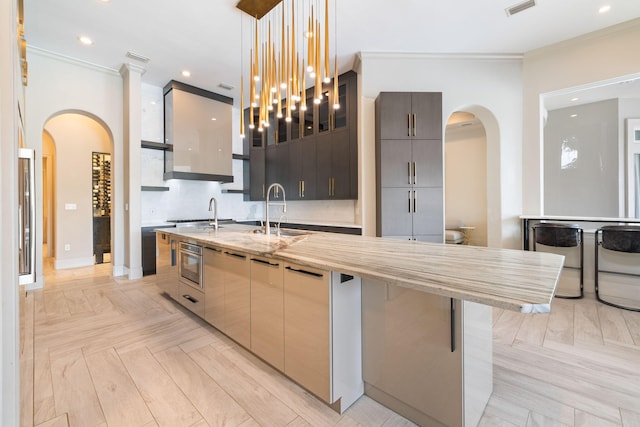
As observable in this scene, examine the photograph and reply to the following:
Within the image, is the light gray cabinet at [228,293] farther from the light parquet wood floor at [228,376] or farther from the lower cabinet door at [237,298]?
the light parquet wood floor at [228,376]

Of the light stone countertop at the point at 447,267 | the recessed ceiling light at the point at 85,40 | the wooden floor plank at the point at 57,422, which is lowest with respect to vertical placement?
the wooden floor plank at the point at 57,422

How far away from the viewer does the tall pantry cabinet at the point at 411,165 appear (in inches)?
140

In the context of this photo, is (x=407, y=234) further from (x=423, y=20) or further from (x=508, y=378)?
(x=423, y=20)

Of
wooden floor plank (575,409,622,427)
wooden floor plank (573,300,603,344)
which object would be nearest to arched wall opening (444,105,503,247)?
wooden floor plank (573,300,603,344)

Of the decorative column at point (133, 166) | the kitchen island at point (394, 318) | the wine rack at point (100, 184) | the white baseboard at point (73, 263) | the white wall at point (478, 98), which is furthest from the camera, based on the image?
the wine rack at point (100, 184)

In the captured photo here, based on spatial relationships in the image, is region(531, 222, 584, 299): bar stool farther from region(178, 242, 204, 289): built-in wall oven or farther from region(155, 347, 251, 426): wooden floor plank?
region(178, 242, 204, 289): built-in wall oven

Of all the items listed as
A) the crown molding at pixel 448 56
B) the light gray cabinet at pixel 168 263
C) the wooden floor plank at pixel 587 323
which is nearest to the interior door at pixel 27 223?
A: the light gray cabinet at pixel 168 263

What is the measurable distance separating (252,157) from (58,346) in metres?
4.25

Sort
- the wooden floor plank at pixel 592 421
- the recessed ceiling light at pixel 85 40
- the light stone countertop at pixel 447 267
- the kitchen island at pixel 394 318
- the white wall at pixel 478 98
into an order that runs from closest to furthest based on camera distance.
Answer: the light stone countertop at pixel 447 267, the kitchen island at pixel 394 318, the wooden floor plank at pixel 592 421, the recessed ceiling light at pixel 85 40, the white wall at pixel 478 98

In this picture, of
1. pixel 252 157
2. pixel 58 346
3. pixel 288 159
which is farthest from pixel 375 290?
pixel 252 157

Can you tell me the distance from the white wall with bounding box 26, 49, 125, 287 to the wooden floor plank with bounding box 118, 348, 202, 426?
3.00 m

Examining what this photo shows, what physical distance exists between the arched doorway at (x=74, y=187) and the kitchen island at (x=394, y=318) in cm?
507

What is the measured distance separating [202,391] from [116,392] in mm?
516

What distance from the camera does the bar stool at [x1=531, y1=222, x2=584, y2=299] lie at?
126 inches
